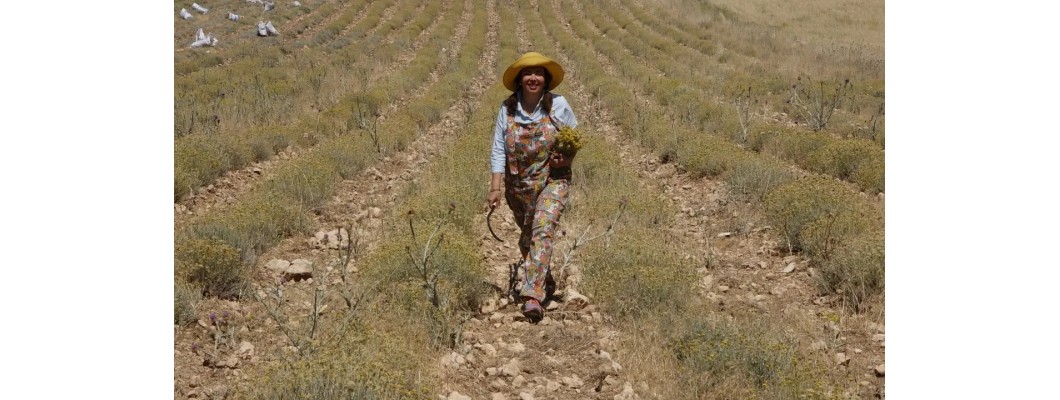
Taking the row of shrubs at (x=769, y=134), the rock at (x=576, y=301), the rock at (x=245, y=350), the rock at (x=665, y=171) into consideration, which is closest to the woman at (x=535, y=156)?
the rock at (x=576, y=301)

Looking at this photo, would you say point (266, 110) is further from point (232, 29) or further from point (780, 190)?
point (232, 29)

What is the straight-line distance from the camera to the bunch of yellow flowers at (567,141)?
14.5 feet

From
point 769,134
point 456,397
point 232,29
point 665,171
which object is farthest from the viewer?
point 232,29

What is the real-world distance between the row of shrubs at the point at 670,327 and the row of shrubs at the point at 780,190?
93cm

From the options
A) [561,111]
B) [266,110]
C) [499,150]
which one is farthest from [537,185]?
[266,110]

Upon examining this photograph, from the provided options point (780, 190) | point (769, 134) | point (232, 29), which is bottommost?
point (780, 190)

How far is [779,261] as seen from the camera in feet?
19.0

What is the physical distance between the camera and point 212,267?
16.0 ft

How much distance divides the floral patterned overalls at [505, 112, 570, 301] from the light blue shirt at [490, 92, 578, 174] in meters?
0.03

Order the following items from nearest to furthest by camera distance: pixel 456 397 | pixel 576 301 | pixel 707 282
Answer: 1. pixel 456 397
2. pixel 576 301
3. pixel 707 282

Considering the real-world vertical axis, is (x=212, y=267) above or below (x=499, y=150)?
below

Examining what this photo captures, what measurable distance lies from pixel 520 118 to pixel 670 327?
1.53 m

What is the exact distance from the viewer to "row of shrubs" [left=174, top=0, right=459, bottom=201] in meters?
7.85

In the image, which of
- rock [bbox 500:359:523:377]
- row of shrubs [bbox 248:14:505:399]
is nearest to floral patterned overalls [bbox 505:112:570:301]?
row of shrubs [bbox 248:14:505:399]
